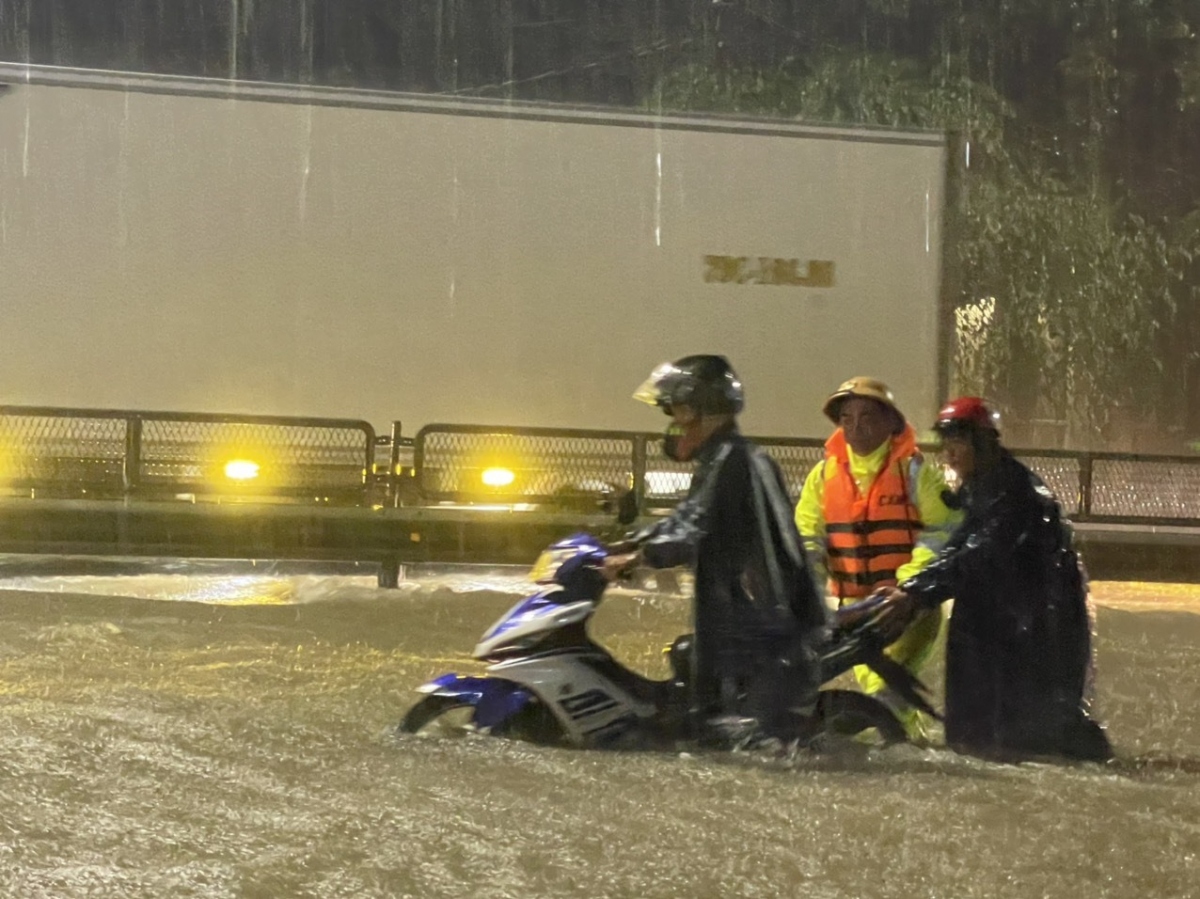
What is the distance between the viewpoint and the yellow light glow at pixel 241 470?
11633 millimetres

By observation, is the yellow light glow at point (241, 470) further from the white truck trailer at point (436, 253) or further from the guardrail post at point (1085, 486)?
the guardrail post at point (1085, 486)

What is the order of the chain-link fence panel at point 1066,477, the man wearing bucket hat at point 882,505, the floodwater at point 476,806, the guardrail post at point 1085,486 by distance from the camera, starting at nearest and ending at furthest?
the floodwater at point 476,806, the man wearing bucket hat at point 882,505, the guardrail post at point 1085,486, the chain-link fence panel at point 1066,477

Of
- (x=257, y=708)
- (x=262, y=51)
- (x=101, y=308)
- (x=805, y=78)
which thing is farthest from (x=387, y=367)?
(x=805, y=78)

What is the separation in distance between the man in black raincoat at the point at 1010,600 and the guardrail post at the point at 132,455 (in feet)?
24.1

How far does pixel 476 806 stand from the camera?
16.5 ft

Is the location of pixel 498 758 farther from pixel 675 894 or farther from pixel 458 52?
pixel 458 52

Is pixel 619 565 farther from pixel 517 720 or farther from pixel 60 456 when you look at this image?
pixel 60 456

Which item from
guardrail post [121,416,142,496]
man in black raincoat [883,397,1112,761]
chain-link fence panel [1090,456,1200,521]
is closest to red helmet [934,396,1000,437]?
man in black raincoat [883,397,1112,761]

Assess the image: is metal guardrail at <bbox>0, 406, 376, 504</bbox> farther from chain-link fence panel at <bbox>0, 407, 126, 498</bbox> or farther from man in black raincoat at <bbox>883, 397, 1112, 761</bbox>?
man in black raincoat at <bbox>883, 397, 1112, 761</bbox>

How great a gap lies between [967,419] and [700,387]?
3.40 feet

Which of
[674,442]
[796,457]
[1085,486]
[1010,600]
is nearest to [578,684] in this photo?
[674,442]

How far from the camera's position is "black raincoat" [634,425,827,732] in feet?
17.7

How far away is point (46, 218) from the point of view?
38.5ft

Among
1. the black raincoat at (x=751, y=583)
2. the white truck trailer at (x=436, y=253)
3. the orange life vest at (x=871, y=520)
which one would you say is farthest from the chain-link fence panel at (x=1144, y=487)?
the black raincoat at (x=751, y=583)
